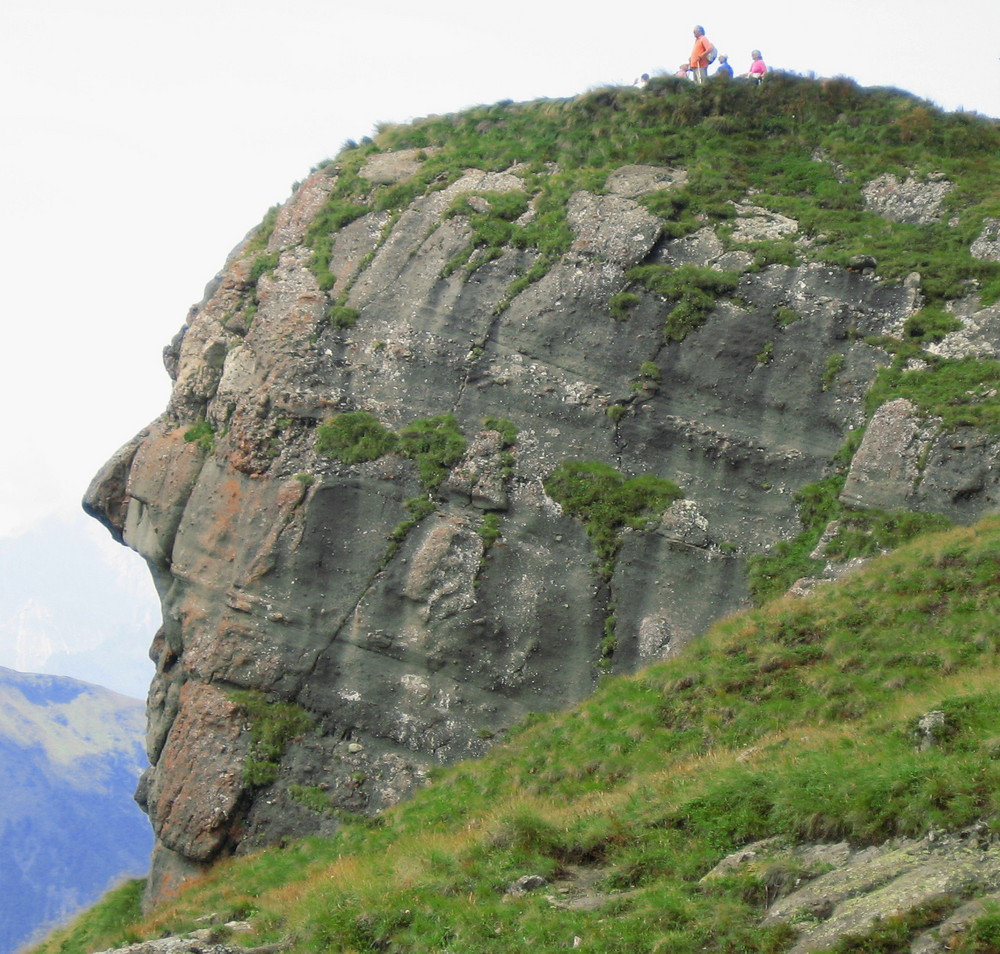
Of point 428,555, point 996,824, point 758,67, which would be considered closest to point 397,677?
point 428,555

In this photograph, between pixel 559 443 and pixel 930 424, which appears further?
pixel 559 443

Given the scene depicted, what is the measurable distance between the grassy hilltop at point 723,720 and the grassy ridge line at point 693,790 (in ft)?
0.15

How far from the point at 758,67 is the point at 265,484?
1953 cm

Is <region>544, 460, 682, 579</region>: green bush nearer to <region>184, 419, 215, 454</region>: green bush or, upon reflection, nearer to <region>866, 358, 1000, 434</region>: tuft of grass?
<region>866, 358, 1000, 434</region>: tuft of grass

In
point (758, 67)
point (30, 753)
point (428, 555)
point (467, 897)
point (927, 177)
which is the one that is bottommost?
point (30, 753)

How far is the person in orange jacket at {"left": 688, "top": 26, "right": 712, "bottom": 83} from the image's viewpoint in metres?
29.5

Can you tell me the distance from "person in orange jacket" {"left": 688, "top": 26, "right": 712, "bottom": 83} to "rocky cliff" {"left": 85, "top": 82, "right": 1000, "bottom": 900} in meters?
4.16

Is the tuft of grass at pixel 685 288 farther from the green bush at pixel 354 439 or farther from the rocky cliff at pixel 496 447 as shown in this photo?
the green bush at pixel 354 439

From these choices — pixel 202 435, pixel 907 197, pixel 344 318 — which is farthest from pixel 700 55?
pixel 202 435

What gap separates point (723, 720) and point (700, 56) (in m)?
21.8

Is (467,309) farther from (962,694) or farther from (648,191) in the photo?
(962,694)

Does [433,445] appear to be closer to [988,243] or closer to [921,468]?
[921,468]

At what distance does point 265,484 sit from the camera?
23.2 metres

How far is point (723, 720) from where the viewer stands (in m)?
16.8
